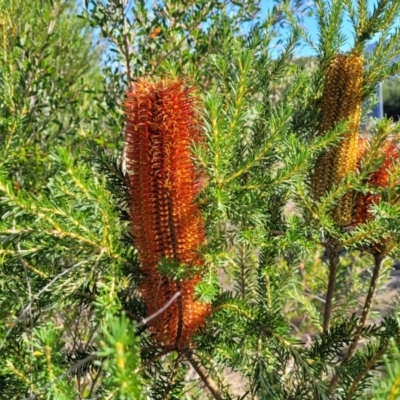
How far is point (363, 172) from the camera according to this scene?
0.88 m

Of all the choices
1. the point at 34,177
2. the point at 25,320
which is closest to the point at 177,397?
the point at 25,320

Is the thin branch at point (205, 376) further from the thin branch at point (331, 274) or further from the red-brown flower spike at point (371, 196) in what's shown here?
the red-brown flower spike at point (371, 196)

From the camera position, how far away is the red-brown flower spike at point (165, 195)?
0.75 metres

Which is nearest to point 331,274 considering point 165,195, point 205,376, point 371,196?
point 371,196

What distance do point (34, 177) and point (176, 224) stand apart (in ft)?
3.64

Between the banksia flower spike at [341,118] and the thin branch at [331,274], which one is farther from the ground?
the banksia flower spike at [341,118]

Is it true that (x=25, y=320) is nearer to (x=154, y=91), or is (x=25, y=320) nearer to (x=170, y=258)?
(x=170, y=258)

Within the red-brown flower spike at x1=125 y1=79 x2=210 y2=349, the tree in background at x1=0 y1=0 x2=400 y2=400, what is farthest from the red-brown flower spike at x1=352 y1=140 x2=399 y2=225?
the red-brown flower spike at x1=125 y1=79 x2=210 y2=349

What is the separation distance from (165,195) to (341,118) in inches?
14.4

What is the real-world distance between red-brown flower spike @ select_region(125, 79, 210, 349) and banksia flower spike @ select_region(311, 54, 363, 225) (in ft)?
0.83

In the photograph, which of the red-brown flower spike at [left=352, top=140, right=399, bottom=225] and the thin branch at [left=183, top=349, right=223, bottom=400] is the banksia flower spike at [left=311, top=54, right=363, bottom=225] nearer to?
the red-brown flower spike at [left=352, top=140, right=399, bottom=225]

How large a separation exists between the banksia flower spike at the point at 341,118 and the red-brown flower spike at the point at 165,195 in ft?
0.83

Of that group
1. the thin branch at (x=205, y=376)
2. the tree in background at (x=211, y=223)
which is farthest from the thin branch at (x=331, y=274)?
the thin branch at (x=205, y=376)

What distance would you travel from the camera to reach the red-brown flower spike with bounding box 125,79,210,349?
0.75m
